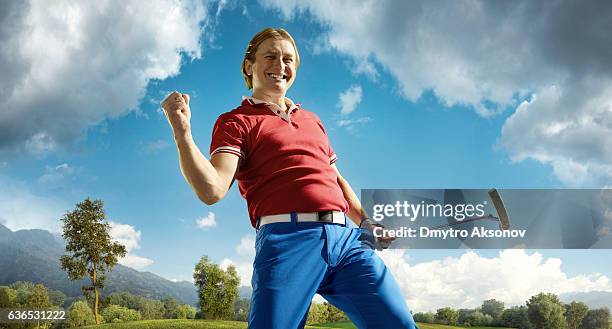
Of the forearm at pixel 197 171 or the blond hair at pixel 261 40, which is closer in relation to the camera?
the forearm at pixel 197 171

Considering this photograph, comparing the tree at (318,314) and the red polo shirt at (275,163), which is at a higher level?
the tree at (318,314)

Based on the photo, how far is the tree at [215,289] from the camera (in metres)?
33.2

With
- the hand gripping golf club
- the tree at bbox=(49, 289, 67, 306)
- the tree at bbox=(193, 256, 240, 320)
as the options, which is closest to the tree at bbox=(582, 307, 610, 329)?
the tree at bbox=(193, 256, 240, 320)

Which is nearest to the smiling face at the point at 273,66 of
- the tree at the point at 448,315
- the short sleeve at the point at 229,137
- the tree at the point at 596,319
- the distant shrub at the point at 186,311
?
the short sleeve at the point at 229,137

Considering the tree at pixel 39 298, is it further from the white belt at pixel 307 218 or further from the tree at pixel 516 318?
the white belt at pixel 307 218

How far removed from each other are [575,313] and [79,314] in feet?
86.2

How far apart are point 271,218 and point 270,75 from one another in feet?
2.69

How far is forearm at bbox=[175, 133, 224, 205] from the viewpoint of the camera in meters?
2.51

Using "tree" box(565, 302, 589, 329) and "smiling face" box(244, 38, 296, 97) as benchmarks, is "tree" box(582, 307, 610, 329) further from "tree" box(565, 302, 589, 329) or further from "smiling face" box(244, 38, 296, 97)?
"smiling face" box(244, 38, 296, 97)

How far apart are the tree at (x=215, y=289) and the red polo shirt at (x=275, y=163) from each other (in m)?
31.3

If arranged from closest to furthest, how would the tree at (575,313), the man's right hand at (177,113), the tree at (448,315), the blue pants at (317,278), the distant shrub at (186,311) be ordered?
the man's right hand at (177,113)
the blue pants at (317,278)
the tree at (448,315)
the tree at (575,313)
the distant shrub at (186,311)

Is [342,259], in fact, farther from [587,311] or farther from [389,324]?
[587,311]

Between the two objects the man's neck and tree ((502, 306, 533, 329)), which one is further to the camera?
tree ((502, 306, 533, 329))

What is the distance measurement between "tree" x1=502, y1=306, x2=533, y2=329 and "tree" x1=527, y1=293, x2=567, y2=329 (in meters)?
0.57
